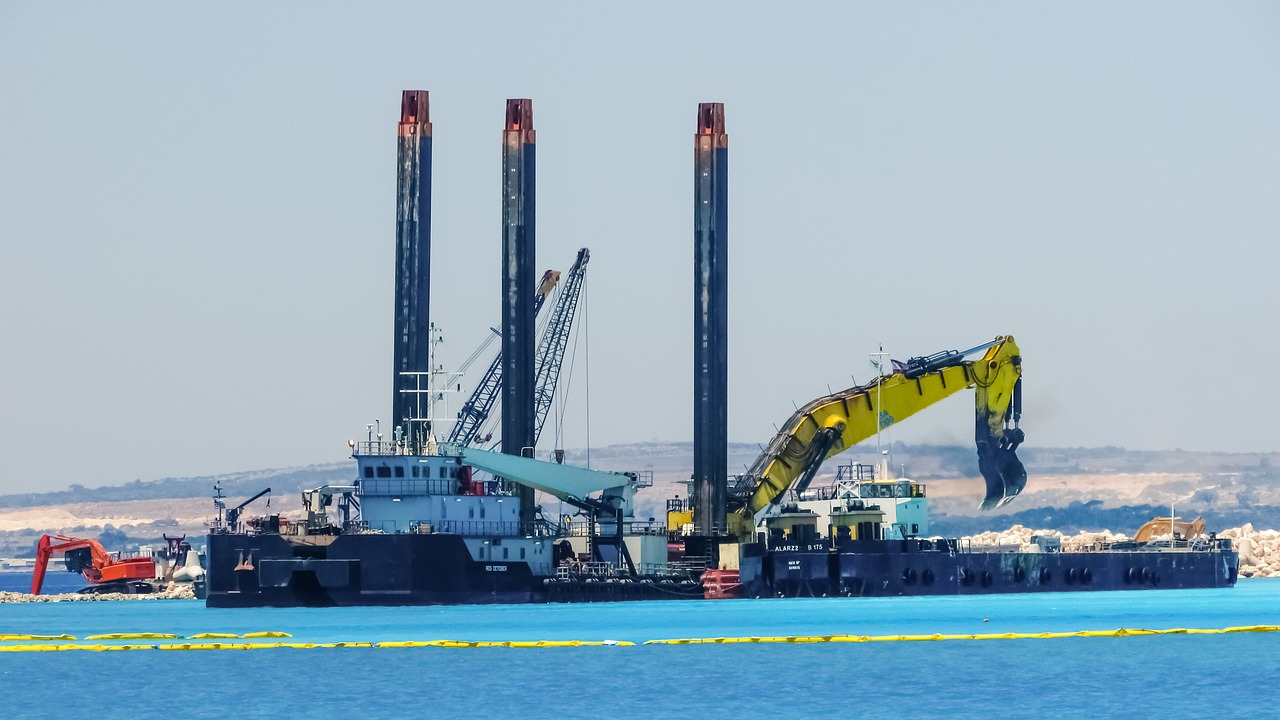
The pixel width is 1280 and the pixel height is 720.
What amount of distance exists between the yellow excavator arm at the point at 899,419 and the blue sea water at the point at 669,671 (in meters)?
18.0

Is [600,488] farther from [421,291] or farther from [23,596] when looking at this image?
[23,596]

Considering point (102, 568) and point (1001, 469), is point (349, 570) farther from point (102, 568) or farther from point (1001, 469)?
point (102, 568)

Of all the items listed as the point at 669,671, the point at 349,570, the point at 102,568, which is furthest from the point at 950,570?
the point at 102,568

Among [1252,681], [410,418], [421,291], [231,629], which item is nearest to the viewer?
[1252,681]

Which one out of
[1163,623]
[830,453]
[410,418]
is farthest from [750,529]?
[1163,623]

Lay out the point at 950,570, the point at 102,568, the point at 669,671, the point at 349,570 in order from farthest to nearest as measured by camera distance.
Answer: the point at 102,568 → the point at 950,570 → the point at 349,570 → the point at 669,671

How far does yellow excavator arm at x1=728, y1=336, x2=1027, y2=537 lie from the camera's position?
132250mm

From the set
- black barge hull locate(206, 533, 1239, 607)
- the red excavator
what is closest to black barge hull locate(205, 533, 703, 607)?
black barge hull locate(206, 533, 1239, 607)

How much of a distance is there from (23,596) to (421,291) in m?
57.1

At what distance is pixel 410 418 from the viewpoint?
394 feet

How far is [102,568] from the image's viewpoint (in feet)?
563

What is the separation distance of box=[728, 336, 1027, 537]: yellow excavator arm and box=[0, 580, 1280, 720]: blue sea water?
17969mm

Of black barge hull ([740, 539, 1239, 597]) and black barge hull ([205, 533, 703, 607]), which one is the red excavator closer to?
black barge hull ([205, 533, 703, 607])

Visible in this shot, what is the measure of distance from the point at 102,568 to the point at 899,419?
2592 inches
